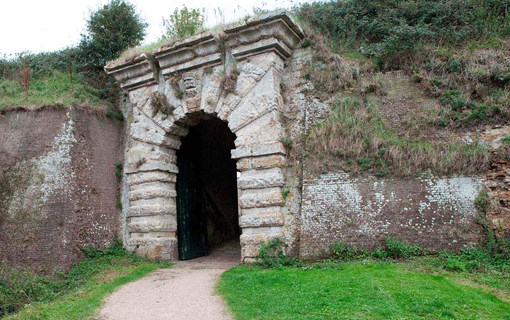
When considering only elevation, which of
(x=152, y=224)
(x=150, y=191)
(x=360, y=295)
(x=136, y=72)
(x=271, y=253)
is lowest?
(x=360, y=295)

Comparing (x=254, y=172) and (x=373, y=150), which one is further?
(x=254, y=172)

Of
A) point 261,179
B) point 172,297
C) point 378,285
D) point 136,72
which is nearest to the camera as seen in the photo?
point 378,285

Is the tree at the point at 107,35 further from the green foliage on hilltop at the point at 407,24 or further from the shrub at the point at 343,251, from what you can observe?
the shrub at the point at 343,251

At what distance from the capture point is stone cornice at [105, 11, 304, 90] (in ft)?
28.7

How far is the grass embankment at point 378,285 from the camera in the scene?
519 cm

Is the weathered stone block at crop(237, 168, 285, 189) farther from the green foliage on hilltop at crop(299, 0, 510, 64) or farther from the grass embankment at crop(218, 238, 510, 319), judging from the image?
the green foliage on hilltop at crop(299, 0, 510, 64)

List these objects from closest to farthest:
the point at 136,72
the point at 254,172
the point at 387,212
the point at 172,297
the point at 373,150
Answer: the point at 172,297, the point at 387,212, the point at 373,150, the point at 254,172, the point at 136,72

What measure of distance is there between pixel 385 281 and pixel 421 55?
15.6ft

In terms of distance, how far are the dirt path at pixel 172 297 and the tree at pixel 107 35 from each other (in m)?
6.67

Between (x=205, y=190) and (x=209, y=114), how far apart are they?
11.9 ft

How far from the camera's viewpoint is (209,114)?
388 inches

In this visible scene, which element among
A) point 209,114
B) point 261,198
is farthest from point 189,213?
point 261,198

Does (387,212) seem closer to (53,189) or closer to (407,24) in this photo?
(407,24)

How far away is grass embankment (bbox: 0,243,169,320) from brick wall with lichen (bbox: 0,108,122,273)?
0.32 meters
